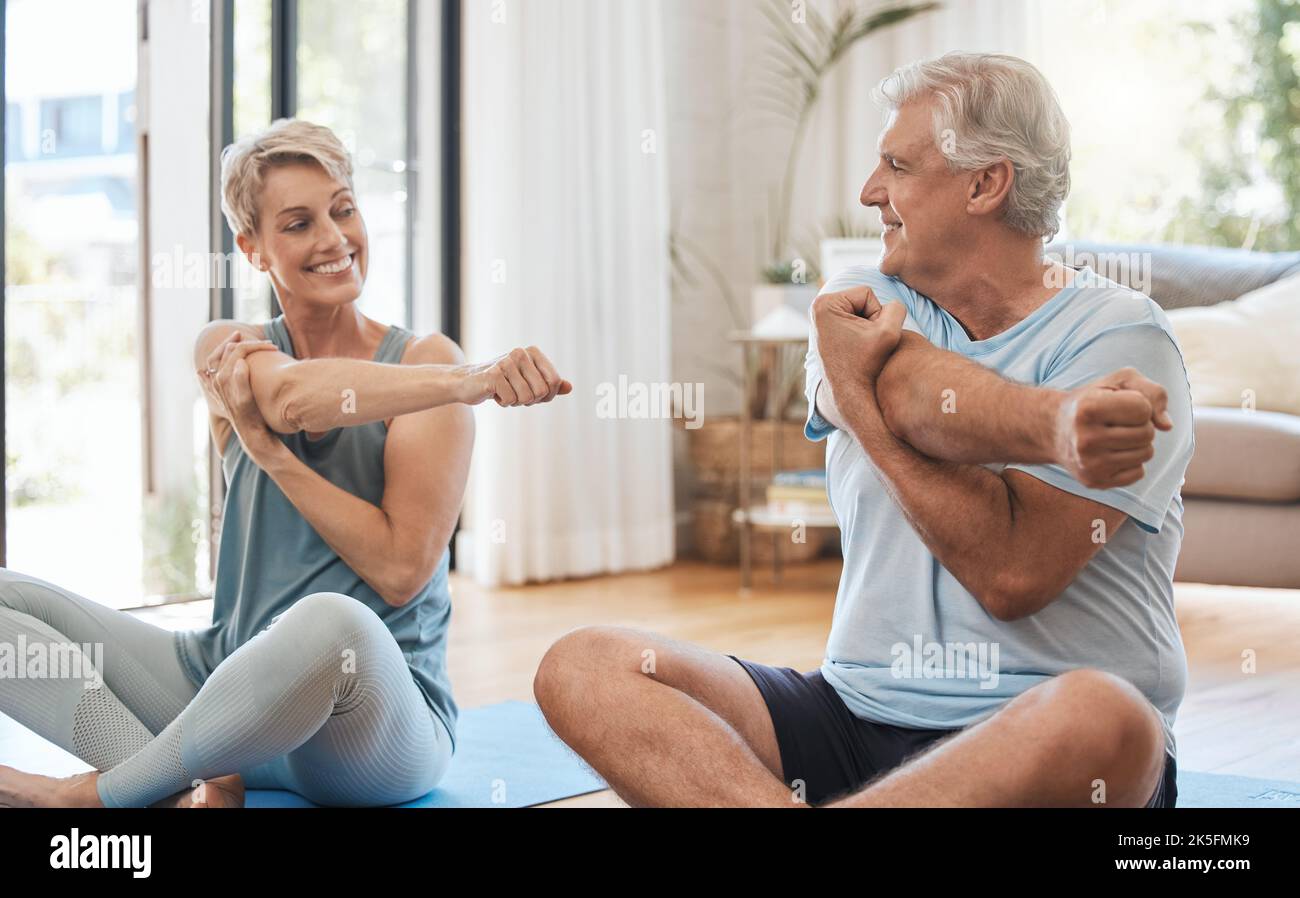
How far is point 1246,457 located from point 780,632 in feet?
3.92

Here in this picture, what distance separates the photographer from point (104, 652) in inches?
68.3

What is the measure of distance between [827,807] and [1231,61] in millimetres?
4067

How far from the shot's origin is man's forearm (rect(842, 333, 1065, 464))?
1276 mm

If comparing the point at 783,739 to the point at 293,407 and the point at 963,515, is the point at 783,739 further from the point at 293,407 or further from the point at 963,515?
the point at 293,407

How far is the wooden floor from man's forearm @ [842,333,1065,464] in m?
0.88

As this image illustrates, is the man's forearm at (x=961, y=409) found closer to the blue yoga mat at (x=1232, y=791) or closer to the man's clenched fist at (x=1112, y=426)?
the man's clenched fist at (x=1112, y=426)

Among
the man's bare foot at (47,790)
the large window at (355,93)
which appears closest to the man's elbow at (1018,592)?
the man's bare foot at (47,790)

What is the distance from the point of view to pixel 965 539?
135 centimetres

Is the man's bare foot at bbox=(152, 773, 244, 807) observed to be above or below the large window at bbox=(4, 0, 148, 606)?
below

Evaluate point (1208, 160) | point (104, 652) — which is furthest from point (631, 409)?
point (104, 652)

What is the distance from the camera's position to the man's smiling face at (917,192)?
Result: 150 cm

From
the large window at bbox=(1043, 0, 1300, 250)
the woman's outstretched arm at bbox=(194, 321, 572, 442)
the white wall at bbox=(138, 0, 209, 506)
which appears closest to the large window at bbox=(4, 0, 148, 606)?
the white wall at bbox=(138, 0, 209, 506)

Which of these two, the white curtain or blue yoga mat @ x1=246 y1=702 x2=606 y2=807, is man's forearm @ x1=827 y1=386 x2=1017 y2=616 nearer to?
blue yoga mat @ x1=246 y1=702 x2=606 y2=807

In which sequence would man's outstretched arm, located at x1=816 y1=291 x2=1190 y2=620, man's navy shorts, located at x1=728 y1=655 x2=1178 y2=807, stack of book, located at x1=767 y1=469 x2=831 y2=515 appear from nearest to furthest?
man's outstretched arm, located at x1=816 y1=291 x2=1190 y2=620 < man's navy shorts, located at x1=728 y1=655 x2=1178 y2=807 < stack of book, located at x1=767 y1=469 x2=831 y2=515
